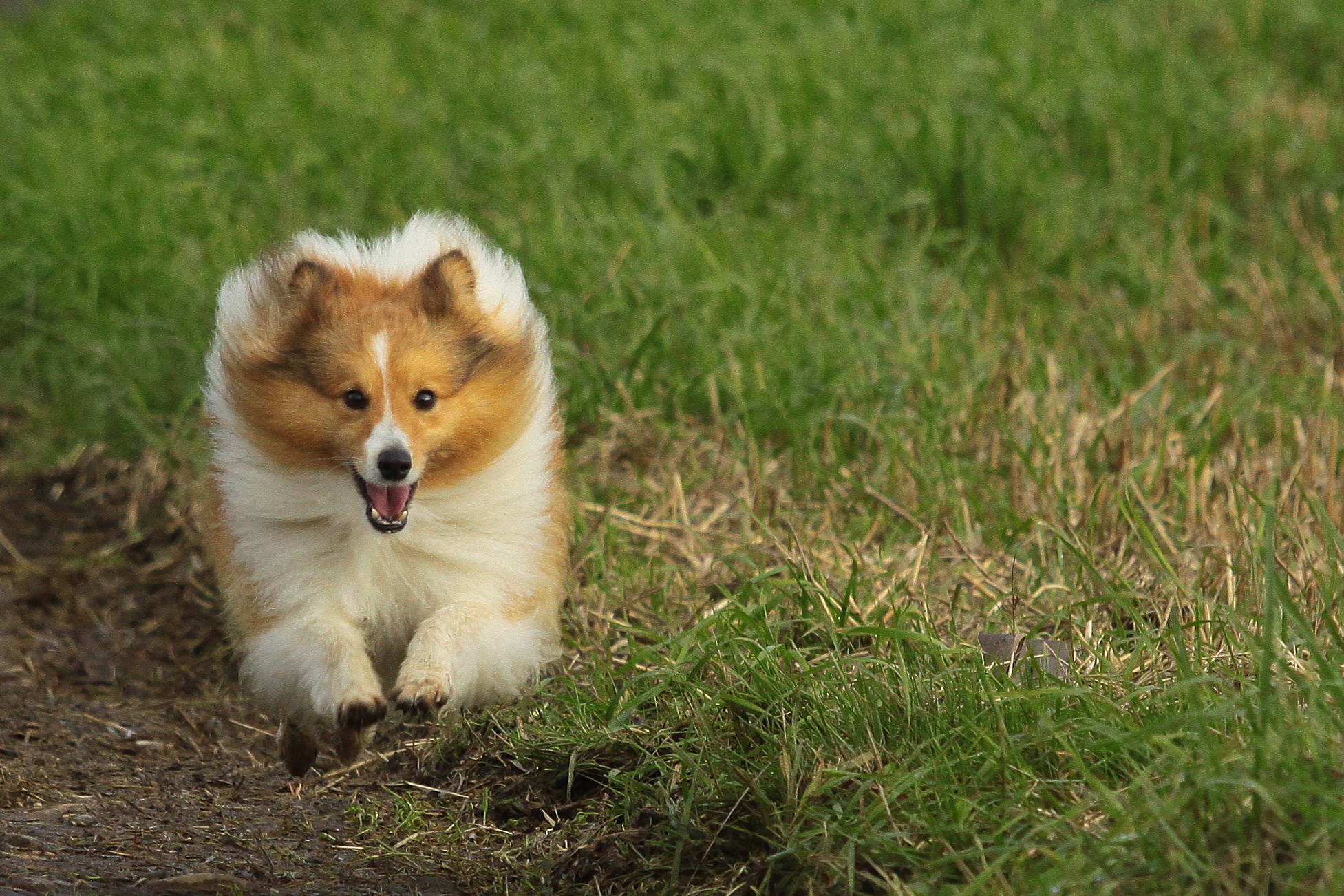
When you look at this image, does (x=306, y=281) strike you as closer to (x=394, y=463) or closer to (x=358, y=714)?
(x=394, y=463)

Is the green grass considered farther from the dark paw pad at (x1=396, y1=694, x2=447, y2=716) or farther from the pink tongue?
the pink tongue

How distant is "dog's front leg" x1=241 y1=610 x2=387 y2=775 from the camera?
3.59m

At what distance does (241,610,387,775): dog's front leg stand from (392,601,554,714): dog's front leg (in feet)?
0.29

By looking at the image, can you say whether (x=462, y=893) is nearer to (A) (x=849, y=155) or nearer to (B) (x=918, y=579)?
(B) (x=918, y=579)

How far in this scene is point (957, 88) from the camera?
7.59m

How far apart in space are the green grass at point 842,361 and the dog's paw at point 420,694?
1.05ft

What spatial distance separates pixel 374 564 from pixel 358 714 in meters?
0.47

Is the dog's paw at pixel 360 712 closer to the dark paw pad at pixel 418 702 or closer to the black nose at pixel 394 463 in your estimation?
the dark paw pad at pixel 418 702

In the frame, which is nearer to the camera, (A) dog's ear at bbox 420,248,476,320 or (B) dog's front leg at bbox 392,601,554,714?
(B) dog's front leg at bbox 392,601,554,714

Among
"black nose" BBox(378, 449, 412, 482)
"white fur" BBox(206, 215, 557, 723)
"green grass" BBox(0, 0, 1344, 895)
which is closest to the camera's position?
"green grass" BBox(0, 0, 1344, 895)

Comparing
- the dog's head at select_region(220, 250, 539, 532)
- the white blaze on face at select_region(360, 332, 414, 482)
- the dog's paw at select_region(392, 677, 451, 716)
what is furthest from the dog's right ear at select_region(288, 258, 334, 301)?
the dog's paw at select_region(392, 677, 451, 716)

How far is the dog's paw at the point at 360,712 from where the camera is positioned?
140 inches

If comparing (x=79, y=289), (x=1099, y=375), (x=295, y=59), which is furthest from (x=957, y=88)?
(x=79, y=289)

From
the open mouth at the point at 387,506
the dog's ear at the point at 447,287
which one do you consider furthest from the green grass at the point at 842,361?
the dog's ear at the point at 447,287
